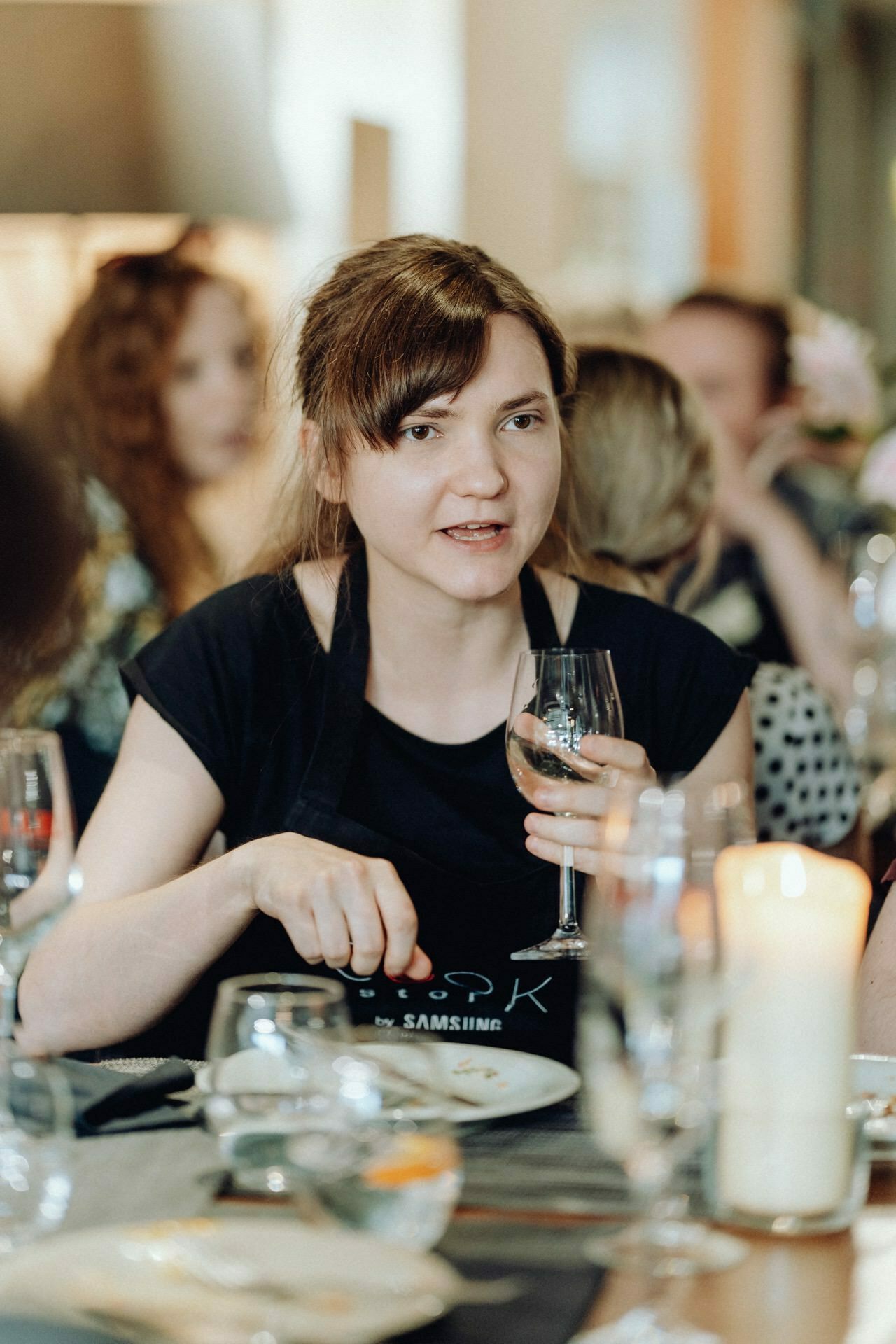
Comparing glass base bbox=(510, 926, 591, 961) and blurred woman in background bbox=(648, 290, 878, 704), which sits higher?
blurred woman in background bbox=(648, 290, 878, 704)

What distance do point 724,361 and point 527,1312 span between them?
352 centimetres

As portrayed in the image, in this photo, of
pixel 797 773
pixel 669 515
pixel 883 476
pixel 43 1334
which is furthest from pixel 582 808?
pixel 883 476

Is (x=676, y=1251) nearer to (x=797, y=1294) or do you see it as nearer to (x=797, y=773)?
(x=797, y=1294)

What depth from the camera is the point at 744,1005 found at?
864 mm

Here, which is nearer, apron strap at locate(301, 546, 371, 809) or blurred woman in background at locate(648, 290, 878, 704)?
apron strap at locate(301, 546, 371, 809)

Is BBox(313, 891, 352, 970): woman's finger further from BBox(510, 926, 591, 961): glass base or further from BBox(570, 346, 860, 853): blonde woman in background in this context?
BBox(570, 346, 860, 853): blonde woman in background

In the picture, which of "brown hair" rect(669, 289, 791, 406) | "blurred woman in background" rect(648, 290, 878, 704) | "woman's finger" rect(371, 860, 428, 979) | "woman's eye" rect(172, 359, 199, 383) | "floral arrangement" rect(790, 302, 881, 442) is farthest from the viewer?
"brown hair" rect(669, 289, 791, 406)

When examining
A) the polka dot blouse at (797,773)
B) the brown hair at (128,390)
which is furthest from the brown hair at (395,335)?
the brown hair at (128,390)

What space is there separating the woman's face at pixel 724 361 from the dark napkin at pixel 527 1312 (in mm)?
3363

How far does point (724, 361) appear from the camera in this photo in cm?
409

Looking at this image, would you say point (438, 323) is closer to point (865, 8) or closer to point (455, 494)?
point (455, 494)

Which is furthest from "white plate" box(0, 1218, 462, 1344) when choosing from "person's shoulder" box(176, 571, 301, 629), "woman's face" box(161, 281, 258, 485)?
"woman's face" box(161, 281, 258, 485)

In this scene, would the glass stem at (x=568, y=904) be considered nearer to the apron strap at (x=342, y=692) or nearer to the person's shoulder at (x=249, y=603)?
the apron strap at (x=342, y=692)

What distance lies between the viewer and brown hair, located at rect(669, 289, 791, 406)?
4035mm
